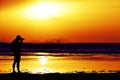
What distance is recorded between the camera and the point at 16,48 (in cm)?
2894
